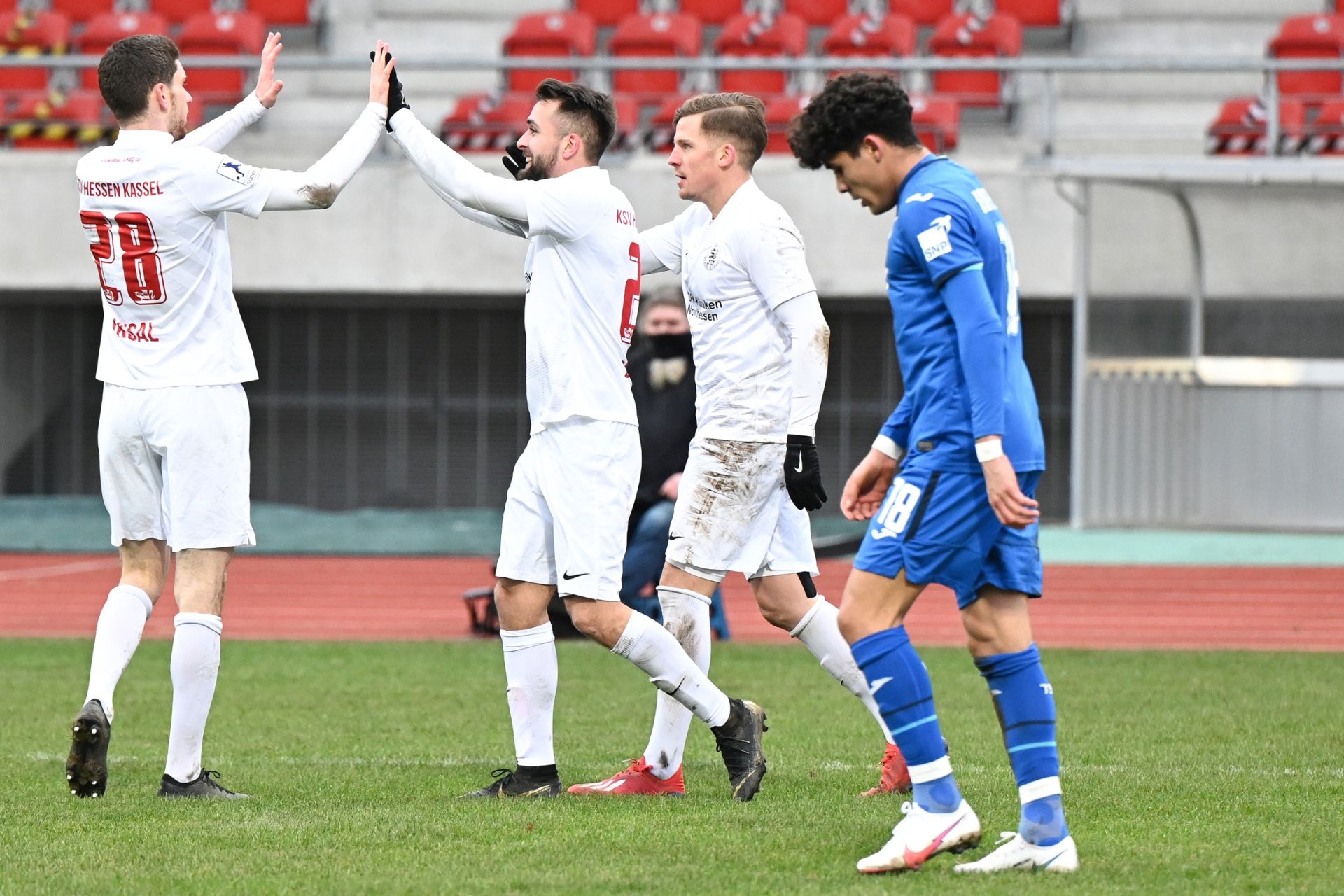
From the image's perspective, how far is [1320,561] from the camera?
15.3 metres

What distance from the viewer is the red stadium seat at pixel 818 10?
20703 mm

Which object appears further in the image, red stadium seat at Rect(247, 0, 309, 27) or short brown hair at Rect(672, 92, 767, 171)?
red stadium seat at Rect(247, 0, 309, 27)

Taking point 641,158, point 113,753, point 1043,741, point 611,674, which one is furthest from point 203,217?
point 641,158

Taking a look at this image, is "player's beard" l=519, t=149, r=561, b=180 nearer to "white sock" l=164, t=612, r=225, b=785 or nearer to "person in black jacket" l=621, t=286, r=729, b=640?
"white sock" l=164, t=612, r=225, b=785

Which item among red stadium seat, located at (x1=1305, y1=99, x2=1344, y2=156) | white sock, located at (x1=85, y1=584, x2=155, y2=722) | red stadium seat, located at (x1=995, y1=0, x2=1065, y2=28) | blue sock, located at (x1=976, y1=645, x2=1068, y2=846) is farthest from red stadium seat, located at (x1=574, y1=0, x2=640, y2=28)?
blue sock, located at (x1=976, y1=645, x2=1068, y2=846)

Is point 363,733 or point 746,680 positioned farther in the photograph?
point 746,680

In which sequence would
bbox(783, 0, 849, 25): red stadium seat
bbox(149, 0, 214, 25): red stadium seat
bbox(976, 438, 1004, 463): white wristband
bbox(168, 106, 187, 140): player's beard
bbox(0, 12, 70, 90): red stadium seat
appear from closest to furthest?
bbox(976, 438, 1004, 463): white wristband < bbox(168, 106, 187, 140): player's beard < bbox(0, 12, 70, 90): red stadium seat < bbox(783, 0, 849, 25): red stadium seat < bbox(149, 0, 214, 25): red stadium seat

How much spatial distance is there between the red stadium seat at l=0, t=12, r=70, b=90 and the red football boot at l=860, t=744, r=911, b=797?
16.5m

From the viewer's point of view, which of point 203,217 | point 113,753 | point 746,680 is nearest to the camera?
point 203,217

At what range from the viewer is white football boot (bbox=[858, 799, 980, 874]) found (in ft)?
14.4

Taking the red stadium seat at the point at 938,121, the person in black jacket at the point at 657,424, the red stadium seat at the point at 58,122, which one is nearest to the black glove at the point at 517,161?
the person in black jacket at the point at 657,424

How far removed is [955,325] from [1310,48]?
15.3 m

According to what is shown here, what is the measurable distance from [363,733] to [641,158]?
36.1 feet

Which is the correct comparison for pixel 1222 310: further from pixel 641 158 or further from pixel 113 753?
pixel 113 753
